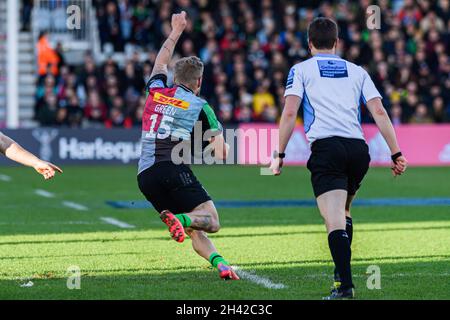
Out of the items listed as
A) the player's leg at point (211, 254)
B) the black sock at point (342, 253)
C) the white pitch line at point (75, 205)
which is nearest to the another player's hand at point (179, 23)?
the player's leg at point (211, 254)

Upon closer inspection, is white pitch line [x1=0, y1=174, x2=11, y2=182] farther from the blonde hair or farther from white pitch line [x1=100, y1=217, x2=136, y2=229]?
the blonde hair

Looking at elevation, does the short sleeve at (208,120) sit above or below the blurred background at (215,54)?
above

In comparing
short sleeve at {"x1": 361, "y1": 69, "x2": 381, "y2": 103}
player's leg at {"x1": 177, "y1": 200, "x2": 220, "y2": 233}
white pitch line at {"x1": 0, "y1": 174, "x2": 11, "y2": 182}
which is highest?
short sleeve at {"x1": 361, "y1": 69, "x2": 381, "y2": 103}

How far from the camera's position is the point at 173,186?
923cm

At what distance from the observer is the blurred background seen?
28531mm

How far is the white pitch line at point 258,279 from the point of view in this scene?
29.7 feet

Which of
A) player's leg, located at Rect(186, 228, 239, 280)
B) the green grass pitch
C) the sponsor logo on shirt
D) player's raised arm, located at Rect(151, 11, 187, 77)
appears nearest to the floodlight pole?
the green grass pitch

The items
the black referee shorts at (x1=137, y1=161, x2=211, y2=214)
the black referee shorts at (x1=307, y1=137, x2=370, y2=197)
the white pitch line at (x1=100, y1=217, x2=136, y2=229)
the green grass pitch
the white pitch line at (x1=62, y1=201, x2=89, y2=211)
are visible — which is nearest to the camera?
the black referee shorts at (x1=307, y1=137, x2=370, y2=197)

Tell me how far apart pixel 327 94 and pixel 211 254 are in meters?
1.91

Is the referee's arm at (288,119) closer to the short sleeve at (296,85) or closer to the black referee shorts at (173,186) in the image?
the short sleeve at (296,85)

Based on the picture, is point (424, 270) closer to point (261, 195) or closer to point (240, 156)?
point (261, 195)

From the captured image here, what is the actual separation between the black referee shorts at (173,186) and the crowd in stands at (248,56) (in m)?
18.7
